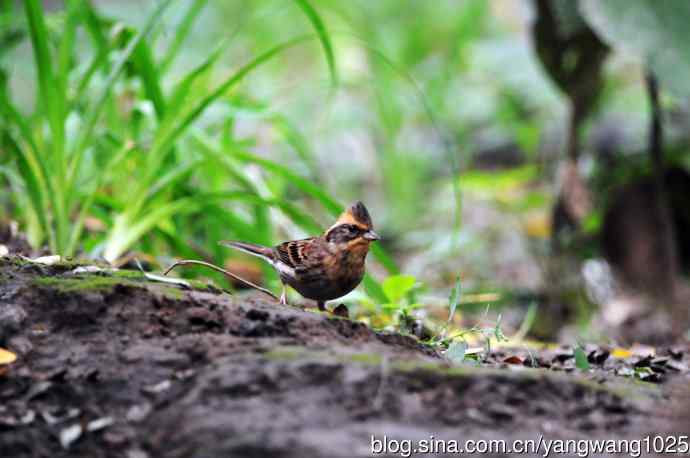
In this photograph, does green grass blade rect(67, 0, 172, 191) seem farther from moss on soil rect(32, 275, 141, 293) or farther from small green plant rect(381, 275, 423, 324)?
small green plant rect(381, 275, 423, 324)

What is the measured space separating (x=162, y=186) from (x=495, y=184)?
4009 mm

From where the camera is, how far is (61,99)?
4.39 meters

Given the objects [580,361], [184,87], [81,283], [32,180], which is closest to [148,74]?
[184,87]

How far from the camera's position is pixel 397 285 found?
3957 mm

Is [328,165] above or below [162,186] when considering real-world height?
below

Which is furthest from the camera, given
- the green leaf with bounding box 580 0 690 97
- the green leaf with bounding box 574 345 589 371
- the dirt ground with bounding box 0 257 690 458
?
the green leaf with bounding box 580 0 690 97

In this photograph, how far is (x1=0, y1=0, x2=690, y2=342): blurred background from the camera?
4.64m

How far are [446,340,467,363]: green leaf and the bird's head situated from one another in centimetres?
87

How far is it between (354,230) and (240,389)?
1.67 m

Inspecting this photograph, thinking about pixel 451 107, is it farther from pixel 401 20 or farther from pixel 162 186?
pixel 162 186

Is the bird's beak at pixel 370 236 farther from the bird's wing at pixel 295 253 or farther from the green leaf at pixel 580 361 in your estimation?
the green leaf at pixel 580 361

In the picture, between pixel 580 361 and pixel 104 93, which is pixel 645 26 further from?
pixel 104 93

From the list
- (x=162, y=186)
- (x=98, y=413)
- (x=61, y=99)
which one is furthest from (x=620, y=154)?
(x=98, y=413)

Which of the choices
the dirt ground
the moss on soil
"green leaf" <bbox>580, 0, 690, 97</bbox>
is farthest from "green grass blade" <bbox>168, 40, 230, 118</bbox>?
"green leaf" <bbox>580, 0, 690, 97</bbox>
